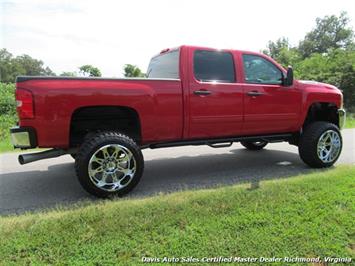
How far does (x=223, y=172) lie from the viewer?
5695mm

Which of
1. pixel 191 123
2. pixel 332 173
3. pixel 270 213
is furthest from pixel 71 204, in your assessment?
pixel 332 173

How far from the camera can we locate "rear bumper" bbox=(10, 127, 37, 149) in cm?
409

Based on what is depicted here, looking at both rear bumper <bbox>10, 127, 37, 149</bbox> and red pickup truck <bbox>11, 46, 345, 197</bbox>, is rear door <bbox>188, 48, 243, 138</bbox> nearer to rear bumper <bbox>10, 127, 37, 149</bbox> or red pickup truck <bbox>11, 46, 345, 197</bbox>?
red pickup truck <bbox>11, 46, 345, 197</bbox>

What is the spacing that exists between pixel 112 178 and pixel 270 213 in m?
1.98

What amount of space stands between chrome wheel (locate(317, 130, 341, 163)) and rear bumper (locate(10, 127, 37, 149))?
4449mm

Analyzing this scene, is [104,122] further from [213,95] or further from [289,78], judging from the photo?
[289,78]

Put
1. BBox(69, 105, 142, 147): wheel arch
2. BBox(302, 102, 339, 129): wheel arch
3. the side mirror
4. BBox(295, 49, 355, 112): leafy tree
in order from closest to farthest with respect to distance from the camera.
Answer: BBox(69, 105, 142, 147): wheel arch < the side mirror < BBox(302, 102, 339, 129): wheel arch < BBox(295, 49, 355, 112): leafy tree

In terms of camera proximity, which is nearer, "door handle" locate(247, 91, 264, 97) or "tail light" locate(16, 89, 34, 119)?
"tail light" locate(16, 89, 34, 119)

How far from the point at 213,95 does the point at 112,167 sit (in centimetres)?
180

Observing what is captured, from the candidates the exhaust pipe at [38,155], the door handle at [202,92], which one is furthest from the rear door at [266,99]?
the exhaust pipe at [38,155]

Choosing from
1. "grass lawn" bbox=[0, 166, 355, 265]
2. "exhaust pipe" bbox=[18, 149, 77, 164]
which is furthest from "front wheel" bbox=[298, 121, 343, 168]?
"exhaust pipe" bbox=[18, 149, 77, 164]

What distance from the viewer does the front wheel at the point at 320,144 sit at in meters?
5.80

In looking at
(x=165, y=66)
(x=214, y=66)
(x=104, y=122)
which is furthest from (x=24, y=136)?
(x=214, y=66)

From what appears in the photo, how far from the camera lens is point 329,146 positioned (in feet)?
19.7
